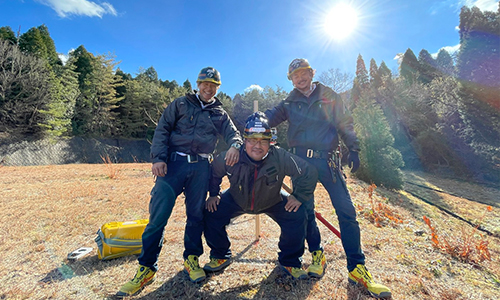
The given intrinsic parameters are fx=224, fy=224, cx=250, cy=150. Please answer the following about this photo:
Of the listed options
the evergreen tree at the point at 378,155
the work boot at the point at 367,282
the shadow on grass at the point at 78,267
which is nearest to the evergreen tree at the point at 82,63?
the evergreen tree at the point at 378,155

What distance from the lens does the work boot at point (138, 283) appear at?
2.46m

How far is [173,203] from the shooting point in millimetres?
2725

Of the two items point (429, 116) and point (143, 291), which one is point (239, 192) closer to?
point (143, 291)

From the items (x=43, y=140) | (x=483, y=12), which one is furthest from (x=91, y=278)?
(x=43, y=140)

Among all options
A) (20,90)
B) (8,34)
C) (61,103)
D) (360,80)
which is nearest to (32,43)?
(8,34)

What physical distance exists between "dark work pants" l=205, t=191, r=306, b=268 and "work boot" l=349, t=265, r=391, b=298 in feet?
2.11

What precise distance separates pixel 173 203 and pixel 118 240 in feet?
4.08

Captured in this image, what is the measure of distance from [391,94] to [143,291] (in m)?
34.8

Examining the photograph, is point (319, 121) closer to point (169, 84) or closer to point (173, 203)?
point (173, 203)

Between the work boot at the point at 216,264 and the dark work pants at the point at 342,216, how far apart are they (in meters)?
1.21

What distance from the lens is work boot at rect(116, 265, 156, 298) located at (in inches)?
97.0

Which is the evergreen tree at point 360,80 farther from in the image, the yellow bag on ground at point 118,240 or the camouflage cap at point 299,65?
the yellow bag on ground at point 118,240

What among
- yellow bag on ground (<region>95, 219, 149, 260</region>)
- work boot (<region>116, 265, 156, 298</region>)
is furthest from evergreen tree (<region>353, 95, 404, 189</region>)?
work boot (<region>116, 265, 156, 298</region>)

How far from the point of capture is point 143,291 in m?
2.56
